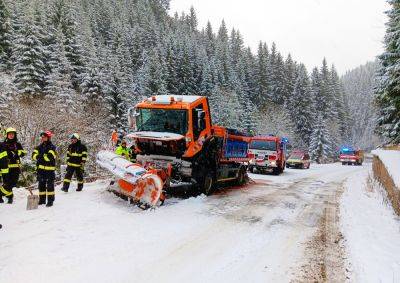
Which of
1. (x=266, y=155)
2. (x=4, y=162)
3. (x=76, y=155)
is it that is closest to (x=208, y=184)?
(x=76, y=155)

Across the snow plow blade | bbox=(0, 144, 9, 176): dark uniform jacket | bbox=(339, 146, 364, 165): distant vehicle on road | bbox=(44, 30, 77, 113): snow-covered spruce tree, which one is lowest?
bbox=(339, 146, 364, 165): distant vehicle on road

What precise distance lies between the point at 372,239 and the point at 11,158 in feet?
28.9

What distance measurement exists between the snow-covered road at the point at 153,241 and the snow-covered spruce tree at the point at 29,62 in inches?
1291

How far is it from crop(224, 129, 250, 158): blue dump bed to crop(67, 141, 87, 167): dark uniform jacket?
563cm

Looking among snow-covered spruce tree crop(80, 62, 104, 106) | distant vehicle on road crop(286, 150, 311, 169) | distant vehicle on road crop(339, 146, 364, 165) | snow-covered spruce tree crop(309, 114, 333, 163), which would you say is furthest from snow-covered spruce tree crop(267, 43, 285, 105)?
distant vehicle on road crop(286, 150, 311, 169)

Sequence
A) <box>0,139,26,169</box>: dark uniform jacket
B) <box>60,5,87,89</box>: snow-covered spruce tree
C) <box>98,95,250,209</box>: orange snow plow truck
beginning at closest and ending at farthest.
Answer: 1. <box>0,139,26,169</box>: dark uniform jacket
2. <box>98,95,250,209</box>: orange snow plow truck
3. <box>60,5,87,89</box>: snow-covered spruce tree

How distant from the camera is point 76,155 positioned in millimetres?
12320

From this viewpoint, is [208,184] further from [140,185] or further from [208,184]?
[140,185]

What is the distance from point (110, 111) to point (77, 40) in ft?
44.6

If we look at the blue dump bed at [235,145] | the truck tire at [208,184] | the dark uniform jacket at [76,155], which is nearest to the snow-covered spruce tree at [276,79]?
the blue dump bed at [235,145]

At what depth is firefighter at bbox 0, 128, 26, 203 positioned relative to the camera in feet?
34.6

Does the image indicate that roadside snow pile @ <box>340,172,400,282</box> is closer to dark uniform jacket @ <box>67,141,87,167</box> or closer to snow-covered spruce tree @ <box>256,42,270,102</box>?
dark uniform jacket @ <box>67,141,87,167</box>

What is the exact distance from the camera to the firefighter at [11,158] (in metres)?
10.5

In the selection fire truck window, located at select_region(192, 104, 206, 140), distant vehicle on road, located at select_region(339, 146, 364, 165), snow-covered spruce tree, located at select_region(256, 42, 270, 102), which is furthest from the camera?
snow-covered spruce tree, located at select_region(256, 42, 270, 102)
